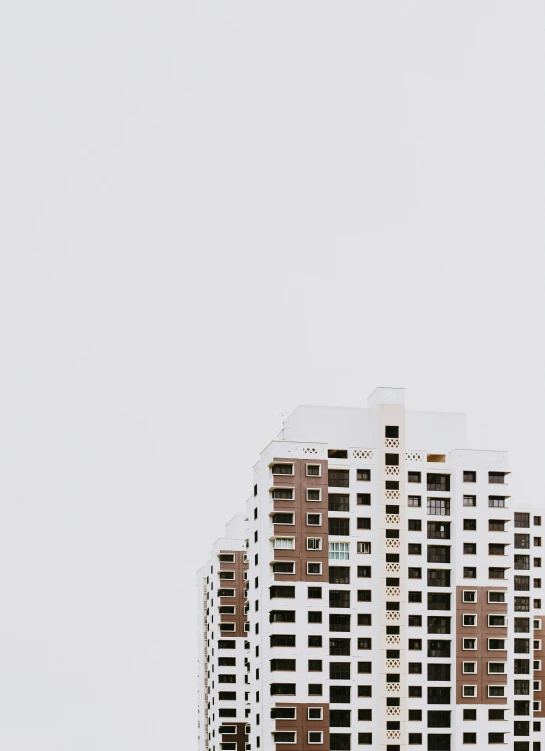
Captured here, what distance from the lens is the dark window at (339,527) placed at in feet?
218

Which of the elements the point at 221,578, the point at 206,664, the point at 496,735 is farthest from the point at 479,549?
the point at 206,664

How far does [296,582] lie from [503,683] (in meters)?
13.2

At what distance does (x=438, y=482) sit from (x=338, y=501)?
20.1ft

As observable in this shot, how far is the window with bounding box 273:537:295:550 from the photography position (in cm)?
6575

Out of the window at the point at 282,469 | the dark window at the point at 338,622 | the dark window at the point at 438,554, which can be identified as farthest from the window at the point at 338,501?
the dark window at the point at 338,622

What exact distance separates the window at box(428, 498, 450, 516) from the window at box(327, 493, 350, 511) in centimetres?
491

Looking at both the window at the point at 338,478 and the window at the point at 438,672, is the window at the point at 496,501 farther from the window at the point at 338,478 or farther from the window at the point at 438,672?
the window at the point at 438,672

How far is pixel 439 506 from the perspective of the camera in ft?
222

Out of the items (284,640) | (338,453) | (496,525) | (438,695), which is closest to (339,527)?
(338,453)

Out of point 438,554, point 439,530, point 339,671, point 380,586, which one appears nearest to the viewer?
point 339,671

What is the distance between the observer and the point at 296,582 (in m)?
65.4

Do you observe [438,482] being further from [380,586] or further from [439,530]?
[380,586]

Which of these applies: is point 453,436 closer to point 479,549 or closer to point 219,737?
point 479,549

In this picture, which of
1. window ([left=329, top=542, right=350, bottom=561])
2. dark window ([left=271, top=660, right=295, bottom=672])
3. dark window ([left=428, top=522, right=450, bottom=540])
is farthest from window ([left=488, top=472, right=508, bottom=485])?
dark window ([left=271, top=660, right=295, bottom=672])
